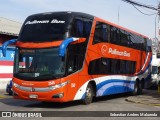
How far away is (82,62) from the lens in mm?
16312

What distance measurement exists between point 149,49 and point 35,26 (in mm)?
13396

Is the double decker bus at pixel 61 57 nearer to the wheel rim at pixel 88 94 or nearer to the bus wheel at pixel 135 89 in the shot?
the wheel rim at pixel 88 94

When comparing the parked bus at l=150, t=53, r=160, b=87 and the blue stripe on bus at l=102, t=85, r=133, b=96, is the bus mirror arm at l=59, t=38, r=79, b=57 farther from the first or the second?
the parked bus at l=150, t=53, r=160, b=87

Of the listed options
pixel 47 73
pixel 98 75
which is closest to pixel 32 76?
pixel 47 73

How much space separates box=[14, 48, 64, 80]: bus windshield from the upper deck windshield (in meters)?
0.54

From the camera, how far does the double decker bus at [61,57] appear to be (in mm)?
14891

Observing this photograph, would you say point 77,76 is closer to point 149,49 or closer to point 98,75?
point 98,75

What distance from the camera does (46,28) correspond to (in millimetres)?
15594

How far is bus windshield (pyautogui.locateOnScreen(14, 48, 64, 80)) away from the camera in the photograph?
14883 millimetres

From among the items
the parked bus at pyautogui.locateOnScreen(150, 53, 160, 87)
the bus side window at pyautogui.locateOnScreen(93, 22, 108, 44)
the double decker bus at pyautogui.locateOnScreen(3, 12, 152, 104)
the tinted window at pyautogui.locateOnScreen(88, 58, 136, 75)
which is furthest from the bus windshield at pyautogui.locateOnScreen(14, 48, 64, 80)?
the parked bus at pyautogui.locateOnScreen(150, 53, 160, 87)

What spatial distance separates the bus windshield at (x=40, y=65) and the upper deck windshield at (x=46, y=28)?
1.77ft

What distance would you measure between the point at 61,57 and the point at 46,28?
5.01 feet

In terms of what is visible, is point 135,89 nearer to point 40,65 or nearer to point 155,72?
point 155,72

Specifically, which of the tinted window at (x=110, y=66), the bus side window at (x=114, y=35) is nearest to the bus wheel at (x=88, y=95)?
the tinted window at (x=110, y=66)
